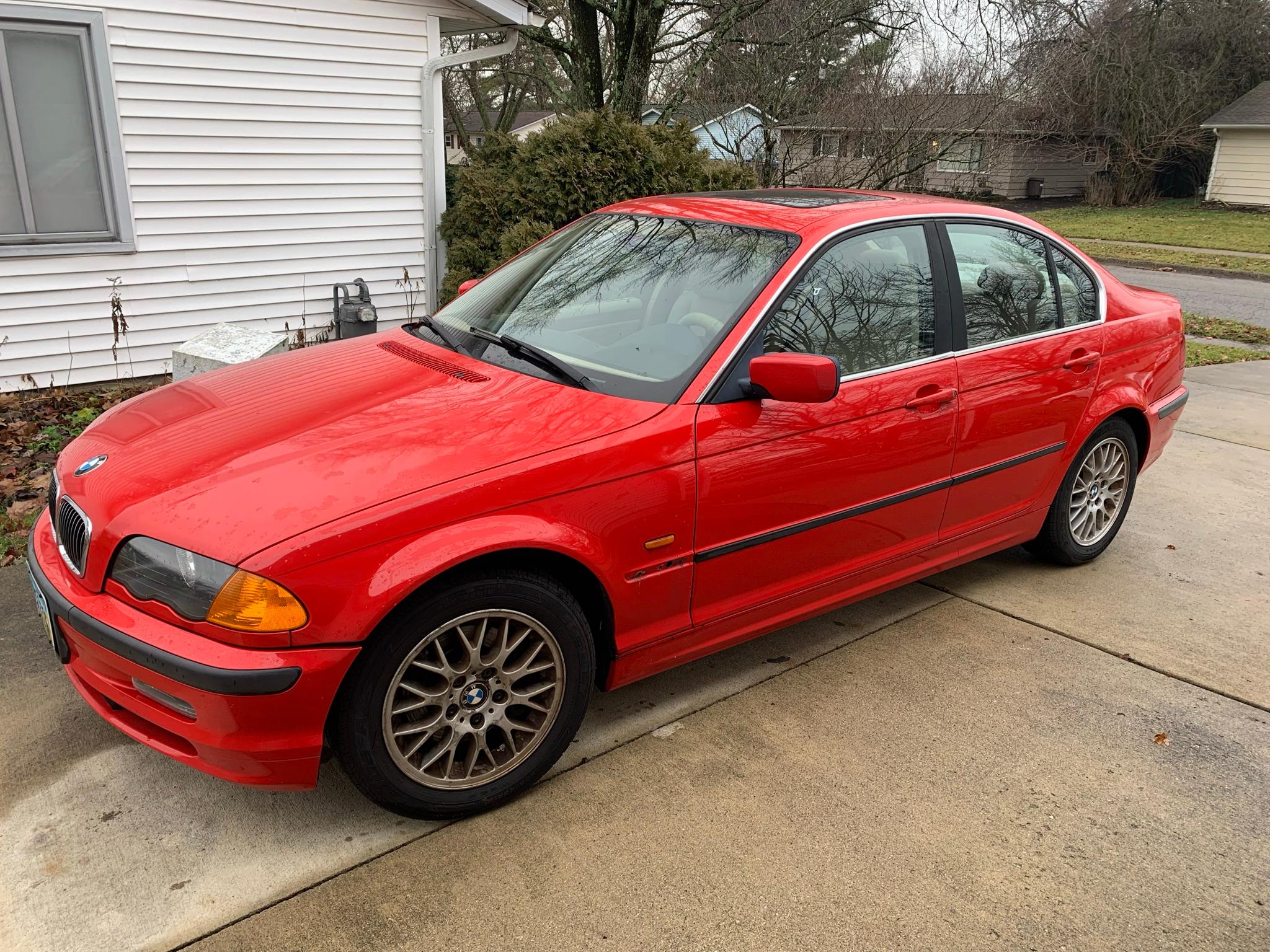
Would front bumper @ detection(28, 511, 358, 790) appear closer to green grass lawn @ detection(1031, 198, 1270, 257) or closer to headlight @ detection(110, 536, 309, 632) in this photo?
headlight @ detection(110, 536, 309, 632)

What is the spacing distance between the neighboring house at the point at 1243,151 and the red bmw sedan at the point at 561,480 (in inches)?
1278

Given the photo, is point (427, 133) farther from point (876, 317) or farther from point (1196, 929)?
point (1196, 929)

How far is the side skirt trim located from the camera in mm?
3070

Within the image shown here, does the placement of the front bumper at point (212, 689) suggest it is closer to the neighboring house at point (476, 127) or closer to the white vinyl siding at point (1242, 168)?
the neighboring house at point (476, 127)

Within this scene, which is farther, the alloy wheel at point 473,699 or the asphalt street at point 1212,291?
the asphalt street at point 1212,291

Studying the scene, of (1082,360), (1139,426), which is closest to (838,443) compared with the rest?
(1082,360)

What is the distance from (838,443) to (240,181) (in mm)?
6062

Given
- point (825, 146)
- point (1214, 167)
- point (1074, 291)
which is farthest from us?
point (1214, 167)

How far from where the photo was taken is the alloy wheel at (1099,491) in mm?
4418

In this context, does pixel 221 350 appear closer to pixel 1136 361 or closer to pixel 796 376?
pixel 796 376

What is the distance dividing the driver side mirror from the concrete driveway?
1.13 meters

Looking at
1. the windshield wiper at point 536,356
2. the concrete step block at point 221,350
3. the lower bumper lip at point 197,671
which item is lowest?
the lower bumper lip at point 197,671

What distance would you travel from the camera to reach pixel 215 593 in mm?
2318

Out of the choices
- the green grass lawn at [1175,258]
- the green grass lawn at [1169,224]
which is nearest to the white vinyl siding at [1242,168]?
the green grass lawn at [1169,224]
